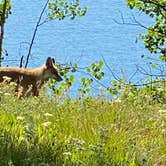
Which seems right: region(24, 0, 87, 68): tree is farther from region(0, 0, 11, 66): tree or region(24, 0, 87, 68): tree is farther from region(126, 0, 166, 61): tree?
region(126, 0, 166, 61): tree

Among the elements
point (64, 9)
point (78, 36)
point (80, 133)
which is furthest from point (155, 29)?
point (80, 133)

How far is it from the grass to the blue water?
8313 millimetres

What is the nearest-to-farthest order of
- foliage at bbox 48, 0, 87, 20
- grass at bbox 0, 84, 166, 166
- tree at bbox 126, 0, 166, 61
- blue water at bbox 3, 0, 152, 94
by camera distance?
grass at bbox 0, 84, 166, 166, tree at bbox 126, 0, 166, 61, foliage at bbox 48, 0, 87, 20, blue water at bbox 3, 0, 152, 94

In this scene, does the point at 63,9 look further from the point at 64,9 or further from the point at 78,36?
the point at 78,36

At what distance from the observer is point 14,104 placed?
4996 mm

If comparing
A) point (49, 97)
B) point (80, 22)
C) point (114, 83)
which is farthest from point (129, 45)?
point (49, 97)

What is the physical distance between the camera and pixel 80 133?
4.58 m

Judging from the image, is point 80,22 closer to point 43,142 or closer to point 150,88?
point 150,88

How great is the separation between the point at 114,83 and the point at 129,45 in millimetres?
5526

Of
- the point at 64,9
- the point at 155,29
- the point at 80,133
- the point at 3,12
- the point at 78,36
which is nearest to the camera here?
the point at 80,133

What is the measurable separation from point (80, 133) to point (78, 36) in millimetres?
13652

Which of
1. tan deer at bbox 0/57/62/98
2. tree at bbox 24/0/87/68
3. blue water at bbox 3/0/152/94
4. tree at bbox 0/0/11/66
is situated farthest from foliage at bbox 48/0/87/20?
tan deer at bbox 0/57/62/98

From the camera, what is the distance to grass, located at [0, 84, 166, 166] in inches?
157

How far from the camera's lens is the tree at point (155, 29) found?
11.7 m
